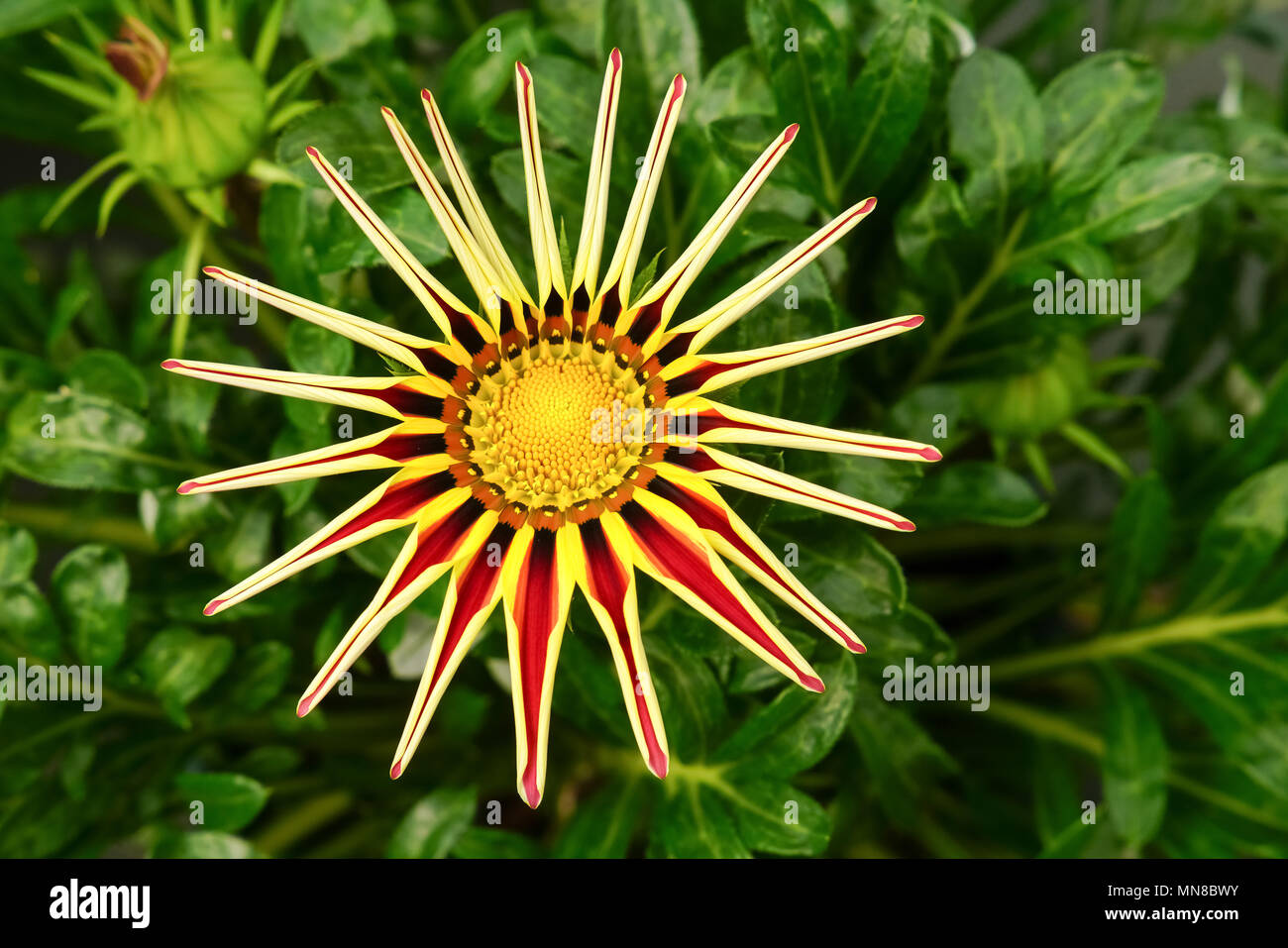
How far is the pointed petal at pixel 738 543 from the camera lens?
0.50 meters

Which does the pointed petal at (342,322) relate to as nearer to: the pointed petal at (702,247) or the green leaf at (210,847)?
the pointed petal at (702,247)

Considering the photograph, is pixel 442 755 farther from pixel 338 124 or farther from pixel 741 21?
pixel 741 21

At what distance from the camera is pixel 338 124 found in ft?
2.31

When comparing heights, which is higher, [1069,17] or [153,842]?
[1069,17]

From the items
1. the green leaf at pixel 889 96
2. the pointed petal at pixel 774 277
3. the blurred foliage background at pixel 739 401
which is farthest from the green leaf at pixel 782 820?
the green leaf at pixel 889 96

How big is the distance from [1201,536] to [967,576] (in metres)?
0.35

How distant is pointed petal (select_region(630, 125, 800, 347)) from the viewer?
0.53 meters

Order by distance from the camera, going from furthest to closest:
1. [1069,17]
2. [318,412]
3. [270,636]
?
[1069,17] < [270,636] < [318,412]

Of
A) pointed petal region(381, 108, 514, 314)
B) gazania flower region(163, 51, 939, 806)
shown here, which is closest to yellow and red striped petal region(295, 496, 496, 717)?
gazania flower region(163, 51, 939, 806)

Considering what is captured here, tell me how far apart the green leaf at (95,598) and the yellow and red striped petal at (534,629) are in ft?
1.21

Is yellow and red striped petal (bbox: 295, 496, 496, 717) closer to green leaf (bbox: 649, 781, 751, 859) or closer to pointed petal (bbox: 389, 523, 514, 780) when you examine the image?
pointed petal (bbox: 389, 523, 514, 780)
